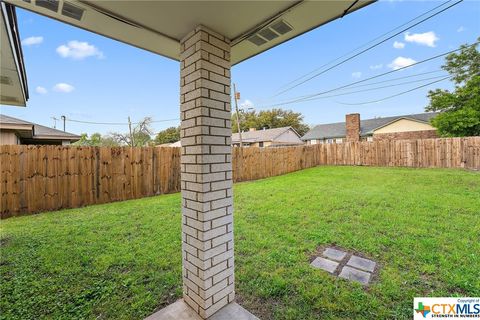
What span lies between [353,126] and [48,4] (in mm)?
24147

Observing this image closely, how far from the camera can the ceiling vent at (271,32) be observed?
1.76m

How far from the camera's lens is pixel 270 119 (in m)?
38.4

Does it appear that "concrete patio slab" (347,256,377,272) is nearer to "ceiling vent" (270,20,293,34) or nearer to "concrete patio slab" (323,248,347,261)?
"concrete patio slab" (323,248,347,261)

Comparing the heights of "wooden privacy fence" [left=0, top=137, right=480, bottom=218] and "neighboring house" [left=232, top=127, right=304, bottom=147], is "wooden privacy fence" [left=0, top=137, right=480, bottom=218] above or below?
below

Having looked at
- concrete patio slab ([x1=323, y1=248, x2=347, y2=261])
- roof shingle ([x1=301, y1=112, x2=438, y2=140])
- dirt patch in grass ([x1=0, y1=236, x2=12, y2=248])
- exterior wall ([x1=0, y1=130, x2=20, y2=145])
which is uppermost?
roof shingle ([x1=301, y1=112, x2=438, y2=140])

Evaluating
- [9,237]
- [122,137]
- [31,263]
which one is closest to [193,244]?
[31,263]

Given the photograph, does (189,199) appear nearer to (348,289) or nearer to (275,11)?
(275,11)

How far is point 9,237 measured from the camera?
3.55m

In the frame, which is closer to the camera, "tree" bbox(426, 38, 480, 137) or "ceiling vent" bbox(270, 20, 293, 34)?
"ceiling vent" bbox(270, 20, 293, 34)

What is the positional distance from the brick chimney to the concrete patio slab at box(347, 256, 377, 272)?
21.7 metres

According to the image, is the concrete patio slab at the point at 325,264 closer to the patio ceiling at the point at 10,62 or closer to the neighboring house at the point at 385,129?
the patio ceiling at the point at 10,62

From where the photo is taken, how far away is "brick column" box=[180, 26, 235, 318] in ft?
5.69

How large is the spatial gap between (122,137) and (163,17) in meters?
33.9

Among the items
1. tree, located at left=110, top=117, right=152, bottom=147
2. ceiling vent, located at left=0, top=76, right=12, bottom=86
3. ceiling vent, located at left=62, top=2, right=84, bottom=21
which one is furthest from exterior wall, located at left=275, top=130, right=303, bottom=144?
ceiling vent, located at left=62, top=2, right=84, bottom=21
